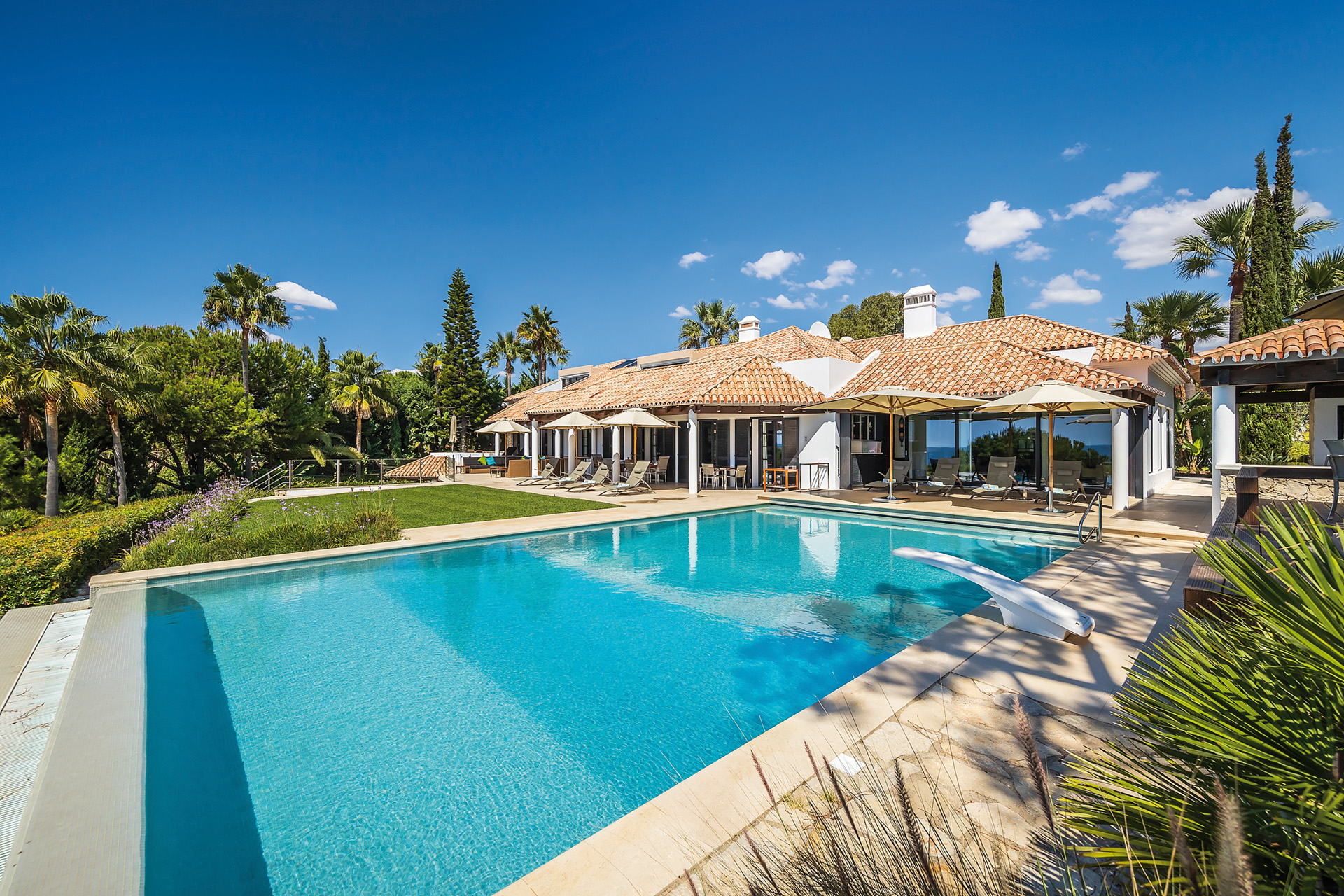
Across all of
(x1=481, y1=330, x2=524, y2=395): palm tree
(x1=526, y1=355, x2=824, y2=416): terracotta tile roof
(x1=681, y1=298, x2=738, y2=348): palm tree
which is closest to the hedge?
(x1=526, y1=355, x2=824, y2=416): terracotta tile roof

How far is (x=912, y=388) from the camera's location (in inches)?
677

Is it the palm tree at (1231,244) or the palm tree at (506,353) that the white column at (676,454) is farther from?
the palm tree at (506,353)

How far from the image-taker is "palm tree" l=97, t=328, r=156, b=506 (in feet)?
63.4

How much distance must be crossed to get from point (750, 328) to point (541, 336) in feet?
73.1

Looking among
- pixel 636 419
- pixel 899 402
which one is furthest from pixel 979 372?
pixel 636 419

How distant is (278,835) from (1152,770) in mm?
4560

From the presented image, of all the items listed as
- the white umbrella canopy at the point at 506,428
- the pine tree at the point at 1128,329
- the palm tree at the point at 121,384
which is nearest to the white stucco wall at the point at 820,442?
the white umbrella canopy at the point at 506,428

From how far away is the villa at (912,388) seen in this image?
15.3 meters

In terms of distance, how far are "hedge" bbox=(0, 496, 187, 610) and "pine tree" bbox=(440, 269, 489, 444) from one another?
30239 millimetres

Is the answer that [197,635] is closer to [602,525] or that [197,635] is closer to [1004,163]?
[602,525]

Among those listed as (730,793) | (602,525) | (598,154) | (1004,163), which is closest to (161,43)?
(598,154)

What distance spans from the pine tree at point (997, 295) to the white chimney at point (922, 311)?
13.2 m

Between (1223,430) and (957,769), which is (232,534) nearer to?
(957,769)

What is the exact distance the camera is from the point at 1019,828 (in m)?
2.69
